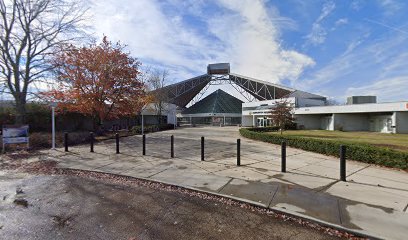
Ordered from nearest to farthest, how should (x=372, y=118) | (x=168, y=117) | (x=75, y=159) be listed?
(x=75, y=159), (x=372, y=118), (x=168, y=117)

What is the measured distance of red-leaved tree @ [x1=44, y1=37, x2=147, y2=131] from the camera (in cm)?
1931

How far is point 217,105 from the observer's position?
252 ft

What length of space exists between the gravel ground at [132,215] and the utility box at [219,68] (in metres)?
74.0

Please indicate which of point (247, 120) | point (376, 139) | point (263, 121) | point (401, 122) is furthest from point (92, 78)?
point (247, 120)

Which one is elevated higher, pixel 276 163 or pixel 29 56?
pixel 29 56

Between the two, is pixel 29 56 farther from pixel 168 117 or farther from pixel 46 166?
pixel 168 117

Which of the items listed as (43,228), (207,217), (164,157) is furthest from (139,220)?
(164,157)

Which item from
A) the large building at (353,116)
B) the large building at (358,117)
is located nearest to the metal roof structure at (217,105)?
the large building at (353,116)

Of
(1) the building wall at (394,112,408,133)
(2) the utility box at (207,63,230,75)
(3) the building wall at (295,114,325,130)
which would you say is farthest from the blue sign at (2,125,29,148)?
(2) the utility box at (207,63,230,75)

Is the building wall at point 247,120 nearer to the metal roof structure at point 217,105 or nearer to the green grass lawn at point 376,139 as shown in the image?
the metal roof structure at point 217,105

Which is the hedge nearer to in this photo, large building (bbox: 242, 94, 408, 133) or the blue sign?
the blue sign

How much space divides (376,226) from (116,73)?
→ 794 inches

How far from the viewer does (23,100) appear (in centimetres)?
1856

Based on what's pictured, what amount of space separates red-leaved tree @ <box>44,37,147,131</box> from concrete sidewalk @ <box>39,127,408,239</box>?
9686mm
